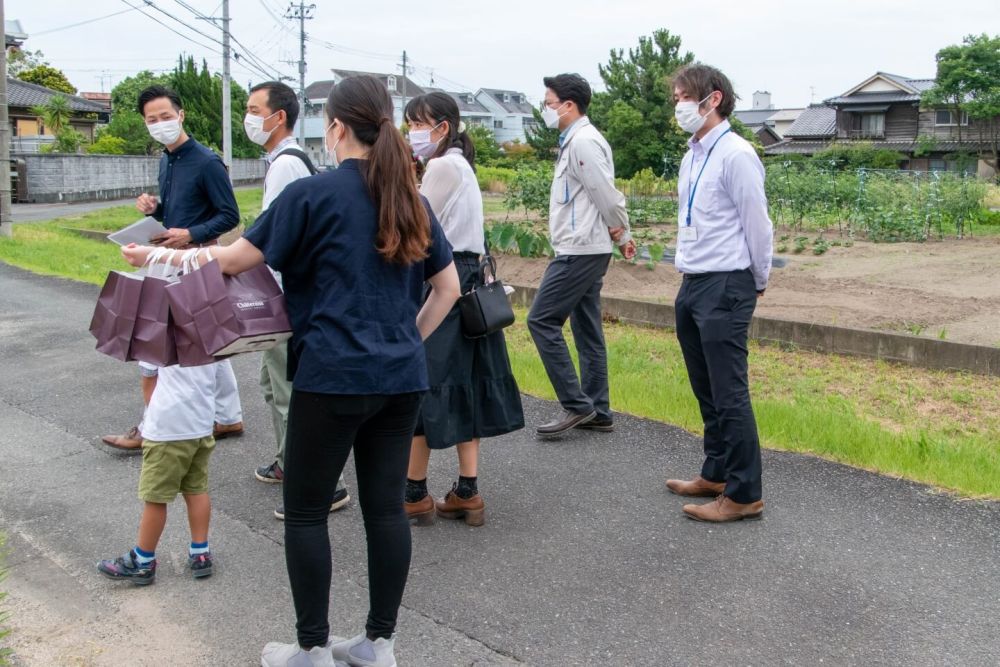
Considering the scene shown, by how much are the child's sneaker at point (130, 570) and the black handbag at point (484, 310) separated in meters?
1.57

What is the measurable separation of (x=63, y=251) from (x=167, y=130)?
11.7 metres

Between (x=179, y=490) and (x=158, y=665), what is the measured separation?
2.63 ft

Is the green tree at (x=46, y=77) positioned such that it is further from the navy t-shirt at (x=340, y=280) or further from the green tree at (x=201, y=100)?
the navy t-shirt at (x=340, y=280)

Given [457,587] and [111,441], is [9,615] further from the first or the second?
[111,441]

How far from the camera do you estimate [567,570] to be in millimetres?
3729

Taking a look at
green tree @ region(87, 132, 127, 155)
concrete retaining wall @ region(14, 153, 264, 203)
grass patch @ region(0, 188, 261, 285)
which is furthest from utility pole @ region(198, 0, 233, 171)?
grass patch @ region(0, 188, 261, 285)

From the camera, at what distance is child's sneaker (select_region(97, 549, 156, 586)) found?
11.8ft

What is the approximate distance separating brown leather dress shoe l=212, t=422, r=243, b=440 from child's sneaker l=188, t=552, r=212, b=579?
1.78 meters

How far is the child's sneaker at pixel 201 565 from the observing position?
3646mm

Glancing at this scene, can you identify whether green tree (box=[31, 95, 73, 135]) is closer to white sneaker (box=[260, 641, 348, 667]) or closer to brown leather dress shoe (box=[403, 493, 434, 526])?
brown leather dress shoe (box=[403, 493, 434, 526])

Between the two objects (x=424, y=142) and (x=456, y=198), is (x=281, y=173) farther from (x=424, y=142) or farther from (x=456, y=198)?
(x=456, y=198)

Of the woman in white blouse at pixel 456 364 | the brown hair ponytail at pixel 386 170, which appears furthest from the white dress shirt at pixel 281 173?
the brown hair ponytail at pixel 386 170

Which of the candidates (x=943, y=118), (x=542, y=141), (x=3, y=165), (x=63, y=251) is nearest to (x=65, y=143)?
(x=3, y=165)

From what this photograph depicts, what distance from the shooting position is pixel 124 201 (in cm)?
3541
